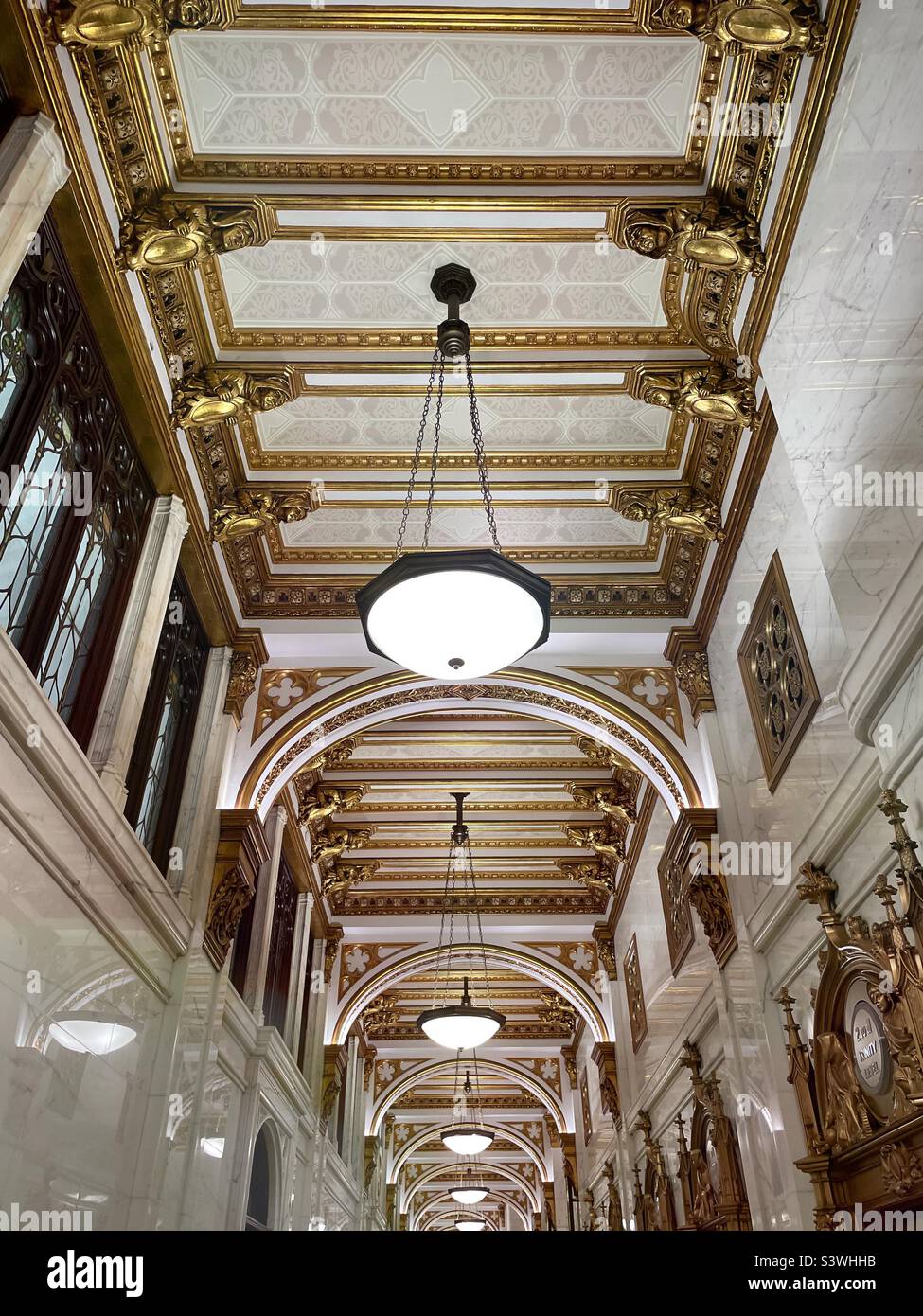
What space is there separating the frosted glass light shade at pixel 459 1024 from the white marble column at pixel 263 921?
113 inches

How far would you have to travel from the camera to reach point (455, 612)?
14.7 feet

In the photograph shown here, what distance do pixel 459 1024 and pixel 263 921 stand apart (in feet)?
11.7

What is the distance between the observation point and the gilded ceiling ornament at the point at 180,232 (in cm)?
491

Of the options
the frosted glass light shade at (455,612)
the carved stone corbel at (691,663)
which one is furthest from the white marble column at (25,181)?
the carved stone corbel at (691,663)

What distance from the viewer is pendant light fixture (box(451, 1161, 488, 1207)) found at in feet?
78.0

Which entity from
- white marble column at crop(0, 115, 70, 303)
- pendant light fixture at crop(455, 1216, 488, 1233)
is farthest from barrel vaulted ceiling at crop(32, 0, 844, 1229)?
pendant light fixture at crop(455, 1216, 488, 1233)

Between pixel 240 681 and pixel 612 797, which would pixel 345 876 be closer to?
pixel 612 797

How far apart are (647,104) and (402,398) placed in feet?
7.72

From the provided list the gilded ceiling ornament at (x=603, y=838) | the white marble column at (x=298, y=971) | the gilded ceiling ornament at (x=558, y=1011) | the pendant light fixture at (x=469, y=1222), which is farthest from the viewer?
the pendant light fixture at (x=469, y=1222)

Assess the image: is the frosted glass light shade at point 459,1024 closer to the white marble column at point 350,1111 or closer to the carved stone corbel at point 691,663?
the white marble column at point 350,1111

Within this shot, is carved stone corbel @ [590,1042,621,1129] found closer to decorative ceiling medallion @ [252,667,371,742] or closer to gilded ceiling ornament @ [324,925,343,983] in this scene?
gilded ceiling ornament @ [324,925,343,983]

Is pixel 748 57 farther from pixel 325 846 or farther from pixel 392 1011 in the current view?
pixel 392 1011

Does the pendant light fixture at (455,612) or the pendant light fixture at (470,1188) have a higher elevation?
the pendant light fixture at (470,1188)

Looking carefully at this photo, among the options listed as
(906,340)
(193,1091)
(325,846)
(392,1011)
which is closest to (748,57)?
(906,340)
